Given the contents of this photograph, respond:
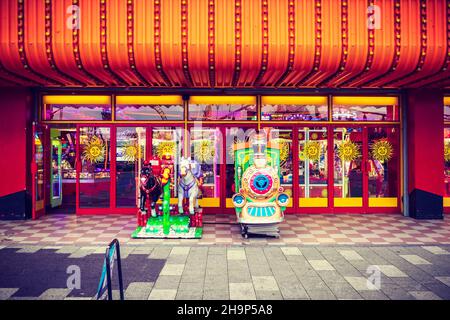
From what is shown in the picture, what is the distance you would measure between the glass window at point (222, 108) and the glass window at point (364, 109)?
2.52 metres

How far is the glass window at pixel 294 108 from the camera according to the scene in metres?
10.7

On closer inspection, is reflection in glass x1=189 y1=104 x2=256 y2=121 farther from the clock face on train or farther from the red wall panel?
the red wall panel

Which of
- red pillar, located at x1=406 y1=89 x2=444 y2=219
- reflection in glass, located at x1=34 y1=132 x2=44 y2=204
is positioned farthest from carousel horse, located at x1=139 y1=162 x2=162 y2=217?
red pillar, located at x1=406 y1=89 x2=444 y2=219

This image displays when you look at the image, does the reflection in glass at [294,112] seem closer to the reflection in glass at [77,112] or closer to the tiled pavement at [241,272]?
the tiled pavement at [241,272]

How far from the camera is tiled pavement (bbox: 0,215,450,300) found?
5074 mm

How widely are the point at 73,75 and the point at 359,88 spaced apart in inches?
299

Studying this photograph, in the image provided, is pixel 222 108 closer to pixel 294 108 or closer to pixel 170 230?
pixel 294 108

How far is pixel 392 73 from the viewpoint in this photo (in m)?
7.77

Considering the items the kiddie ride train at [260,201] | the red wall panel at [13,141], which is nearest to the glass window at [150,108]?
the red wall panel at [13,141]

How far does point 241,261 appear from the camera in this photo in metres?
6.43

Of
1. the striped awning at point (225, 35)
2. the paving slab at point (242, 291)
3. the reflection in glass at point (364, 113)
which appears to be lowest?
the paving slab at point (242, 291)

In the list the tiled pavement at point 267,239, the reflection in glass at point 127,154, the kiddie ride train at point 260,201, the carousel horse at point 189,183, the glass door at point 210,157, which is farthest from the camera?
the glass door at point 210,157

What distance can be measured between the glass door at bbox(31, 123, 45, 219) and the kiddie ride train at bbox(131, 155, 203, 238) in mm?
3446
